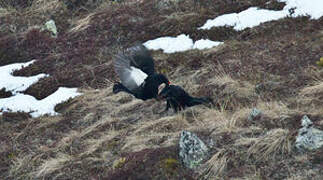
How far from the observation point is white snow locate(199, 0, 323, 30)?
1047cm

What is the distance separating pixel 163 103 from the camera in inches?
335

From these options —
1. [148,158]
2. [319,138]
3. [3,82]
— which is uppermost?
[319,138]

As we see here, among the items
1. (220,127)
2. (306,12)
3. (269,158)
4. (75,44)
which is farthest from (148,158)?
(75,44)

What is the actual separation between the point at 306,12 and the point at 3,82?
8.33 m

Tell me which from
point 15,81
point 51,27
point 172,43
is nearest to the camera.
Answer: point 15,81

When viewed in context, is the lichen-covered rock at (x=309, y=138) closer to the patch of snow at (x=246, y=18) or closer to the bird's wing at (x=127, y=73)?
the bird's wing at (x=127, y=73)

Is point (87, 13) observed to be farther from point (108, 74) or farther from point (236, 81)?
point (236, 81)

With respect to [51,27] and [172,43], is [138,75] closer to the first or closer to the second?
[172,43]

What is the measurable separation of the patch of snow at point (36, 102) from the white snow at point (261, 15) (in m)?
4.26

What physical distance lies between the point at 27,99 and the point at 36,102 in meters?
0.34

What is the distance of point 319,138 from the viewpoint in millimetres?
5281

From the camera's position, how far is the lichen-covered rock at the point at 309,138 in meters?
5.26

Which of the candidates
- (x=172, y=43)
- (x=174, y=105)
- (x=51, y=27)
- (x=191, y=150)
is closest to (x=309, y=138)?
(x=191, y=150)

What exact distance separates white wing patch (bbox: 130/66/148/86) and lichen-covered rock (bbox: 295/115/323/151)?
143 inches
